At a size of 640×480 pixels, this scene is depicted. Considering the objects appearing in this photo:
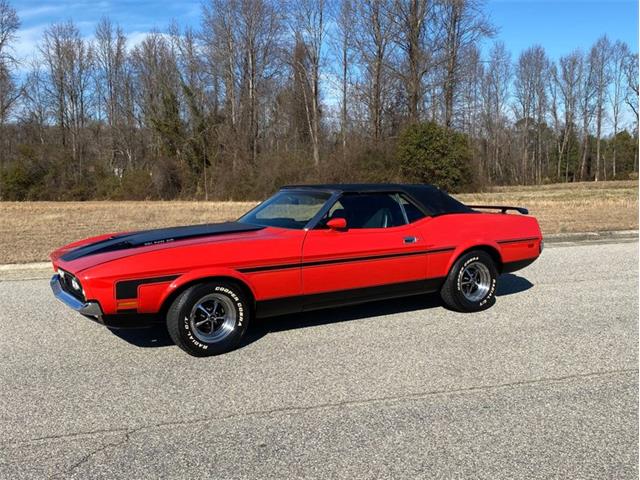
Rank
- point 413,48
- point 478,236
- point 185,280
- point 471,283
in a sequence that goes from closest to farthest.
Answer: point 185,280
point 478,236
point 471,283
point 413,48

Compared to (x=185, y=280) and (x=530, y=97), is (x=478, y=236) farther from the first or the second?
(x=530, y=97)

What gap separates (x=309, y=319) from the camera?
5836 millimetres

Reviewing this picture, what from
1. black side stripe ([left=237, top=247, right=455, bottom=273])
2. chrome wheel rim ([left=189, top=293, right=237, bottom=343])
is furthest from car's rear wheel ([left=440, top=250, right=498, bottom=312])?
chrome wheel rim ([left=189, top=293, right=237, bottom=343])

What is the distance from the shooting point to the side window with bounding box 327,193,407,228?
217 inches

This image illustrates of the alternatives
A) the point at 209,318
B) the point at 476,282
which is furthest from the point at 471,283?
the point at 209,318

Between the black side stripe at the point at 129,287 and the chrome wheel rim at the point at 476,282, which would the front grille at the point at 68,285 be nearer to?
the black side stripe at the point at 129,287

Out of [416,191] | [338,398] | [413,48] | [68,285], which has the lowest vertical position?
[338,398]

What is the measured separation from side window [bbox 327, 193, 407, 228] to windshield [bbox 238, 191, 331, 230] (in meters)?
0.18

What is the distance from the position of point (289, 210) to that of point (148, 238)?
4.61 ft

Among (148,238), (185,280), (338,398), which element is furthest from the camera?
(148,238)

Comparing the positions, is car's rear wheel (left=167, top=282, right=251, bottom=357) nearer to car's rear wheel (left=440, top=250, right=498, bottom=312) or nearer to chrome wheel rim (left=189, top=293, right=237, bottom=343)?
chrome wheel rim (left=189, top=293, right=237, bottom=343)

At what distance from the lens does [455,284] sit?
19.5 ft

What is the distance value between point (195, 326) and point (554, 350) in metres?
3.02

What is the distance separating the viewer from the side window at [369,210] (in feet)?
18.1
